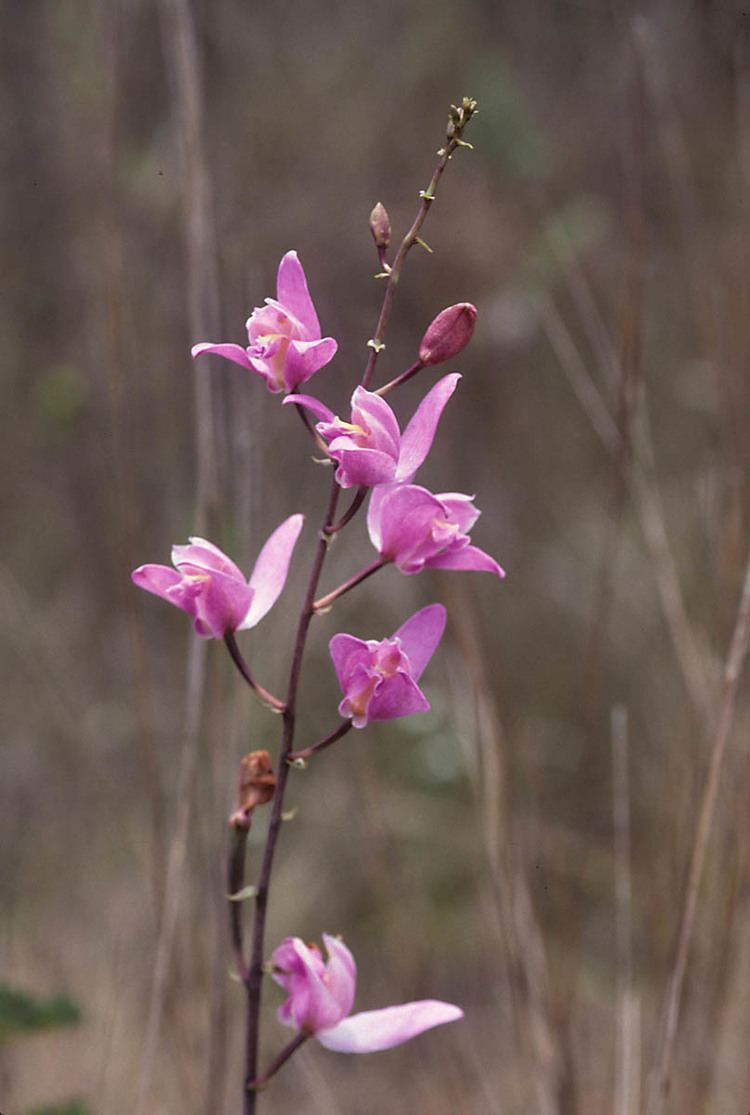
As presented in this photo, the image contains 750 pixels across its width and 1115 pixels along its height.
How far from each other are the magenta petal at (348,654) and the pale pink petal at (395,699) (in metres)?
0.02

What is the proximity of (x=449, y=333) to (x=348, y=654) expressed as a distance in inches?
7.0

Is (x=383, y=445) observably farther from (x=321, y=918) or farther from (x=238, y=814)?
(x=321, y=918)

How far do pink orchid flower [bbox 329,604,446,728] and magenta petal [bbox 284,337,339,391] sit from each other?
14 centimetres

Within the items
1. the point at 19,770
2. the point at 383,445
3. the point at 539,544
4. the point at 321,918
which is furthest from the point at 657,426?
the point at 383,445

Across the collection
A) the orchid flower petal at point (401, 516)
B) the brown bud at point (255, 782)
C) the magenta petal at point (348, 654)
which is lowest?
the brown bud at point (255, 782)

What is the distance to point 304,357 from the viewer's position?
22.0 inches

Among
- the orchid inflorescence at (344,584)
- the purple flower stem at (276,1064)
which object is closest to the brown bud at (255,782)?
the orchid inflorescence at (344,584)

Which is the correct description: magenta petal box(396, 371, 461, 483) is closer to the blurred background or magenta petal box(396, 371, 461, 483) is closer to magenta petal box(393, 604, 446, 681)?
magenta petal box(393, 604, 446, 681)

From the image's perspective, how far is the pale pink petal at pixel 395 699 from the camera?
1.77ft

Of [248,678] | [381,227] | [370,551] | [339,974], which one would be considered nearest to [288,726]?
[248,678]

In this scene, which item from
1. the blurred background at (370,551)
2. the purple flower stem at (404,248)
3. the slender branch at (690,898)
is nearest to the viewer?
the purple flower stem at (404,248)

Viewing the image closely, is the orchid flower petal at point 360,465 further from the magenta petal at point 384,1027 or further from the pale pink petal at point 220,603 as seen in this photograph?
the magenta petal at point 384,1027

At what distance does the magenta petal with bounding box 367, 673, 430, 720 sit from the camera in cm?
54

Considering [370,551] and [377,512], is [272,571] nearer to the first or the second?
[377,512]
